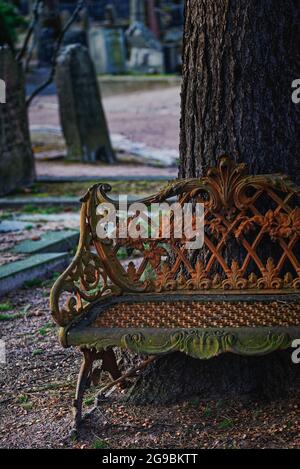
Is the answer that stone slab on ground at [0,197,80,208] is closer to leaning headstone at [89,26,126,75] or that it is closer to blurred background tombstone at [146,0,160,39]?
leaning headstone at [89,26,126,75]

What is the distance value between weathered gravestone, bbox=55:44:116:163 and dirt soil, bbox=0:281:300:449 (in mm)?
8332

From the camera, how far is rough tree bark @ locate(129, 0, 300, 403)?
4172 millimetres

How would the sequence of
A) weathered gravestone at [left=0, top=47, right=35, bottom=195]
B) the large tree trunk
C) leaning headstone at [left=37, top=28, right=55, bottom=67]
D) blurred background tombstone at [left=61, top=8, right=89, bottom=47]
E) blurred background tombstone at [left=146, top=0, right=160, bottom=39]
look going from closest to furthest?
the large tree trunk
weathered gravestone at [left=0, top=47, right=35, bottom=195]
blurred background tombstone at [left=61, top=8, right=89, bottom=47]
leaning headstone at [left=37, top=28, right=55, bottom=67]
blurred background tombstone at [left=146, top=0, right=160, bottom=39]

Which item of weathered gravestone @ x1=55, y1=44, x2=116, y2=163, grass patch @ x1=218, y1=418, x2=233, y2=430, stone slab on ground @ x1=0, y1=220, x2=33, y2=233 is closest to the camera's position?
grass patch @ x1=218, y1=418, x2=233, y2=430

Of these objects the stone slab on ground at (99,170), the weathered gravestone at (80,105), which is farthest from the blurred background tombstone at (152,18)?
the stone slab on ground at (99,170)

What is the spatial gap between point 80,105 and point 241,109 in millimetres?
8786

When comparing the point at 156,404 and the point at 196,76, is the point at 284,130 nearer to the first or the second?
the point at 196,76

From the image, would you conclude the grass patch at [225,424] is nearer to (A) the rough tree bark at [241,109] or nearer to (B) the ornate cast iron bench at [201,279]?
(A) the rough tree bark at [241,109]

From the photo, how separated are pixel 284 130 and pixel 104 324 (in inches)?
43.5

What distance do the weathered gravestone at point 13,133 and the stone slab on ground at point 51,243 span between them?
8.70 feet

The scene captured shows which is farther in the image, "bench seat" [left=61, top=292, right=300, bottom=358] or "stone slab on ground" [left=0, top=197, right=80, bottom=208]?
"stone slab on ground" [left=0, top=197, right=80, bottom=208]

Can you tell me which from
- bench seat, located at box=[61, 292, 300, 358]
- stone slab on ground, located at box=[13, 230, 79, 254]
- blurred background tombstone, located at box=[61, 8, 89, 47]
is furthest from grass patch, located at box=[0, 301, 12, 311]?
blurred background tombstone, located at box=[61, 8, 89, 47]

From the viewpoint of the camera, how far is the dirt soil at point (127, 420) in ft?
12.8
